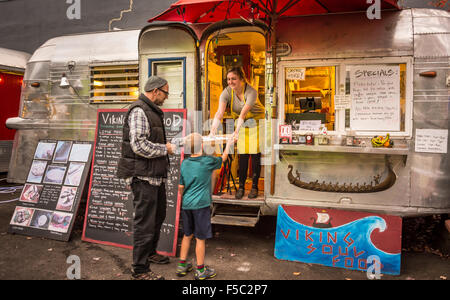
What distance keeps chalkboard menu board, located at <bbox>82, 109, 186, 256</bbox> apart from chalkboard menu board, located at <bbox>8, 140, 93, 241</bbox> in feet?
0.81

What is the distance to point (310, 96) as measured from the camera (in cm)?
537

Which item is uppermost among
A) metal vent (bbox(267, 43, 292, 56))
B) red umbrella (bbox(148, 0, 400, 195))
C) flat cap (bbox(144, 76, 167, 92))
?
red umbrella (bbox(148, 0, 400, 195))

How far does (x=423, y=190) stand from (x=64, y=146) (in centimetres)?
556

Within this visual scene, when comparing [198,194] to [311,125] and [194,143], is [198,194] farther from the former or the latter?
[311,125]

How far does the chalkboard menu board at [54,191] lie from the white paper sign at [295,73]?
3.37 meters

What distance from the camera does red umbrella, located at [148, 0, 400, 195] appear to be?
14.5ft

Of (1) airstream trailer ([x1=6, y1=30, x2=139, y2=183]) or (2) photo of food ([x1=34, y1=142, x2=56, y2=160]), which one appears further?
(1) airstream trailer ([x1=6, y1=30, x2=139, y2=183])

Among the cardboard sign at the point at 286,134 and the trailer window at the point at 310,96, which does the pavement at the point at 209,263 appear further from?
the trailer window at the point at 310,96

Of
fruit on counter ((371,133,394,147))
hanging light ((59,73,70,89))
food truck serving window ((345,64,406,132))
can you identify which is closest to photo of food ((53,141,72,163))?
hanging light ((59,73,70,89))

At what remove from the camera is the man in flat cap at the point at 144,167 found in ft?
11.9

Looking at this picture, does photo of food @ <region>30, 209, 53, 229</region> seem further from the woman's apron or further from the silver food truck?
the woman's apron

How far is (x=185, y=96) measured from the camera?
5.45 m

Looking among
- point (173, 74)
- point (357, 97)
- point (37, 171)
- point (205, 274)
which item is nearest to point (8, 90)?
point (37, 171)

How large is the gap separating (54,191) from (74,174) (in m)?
0.43
